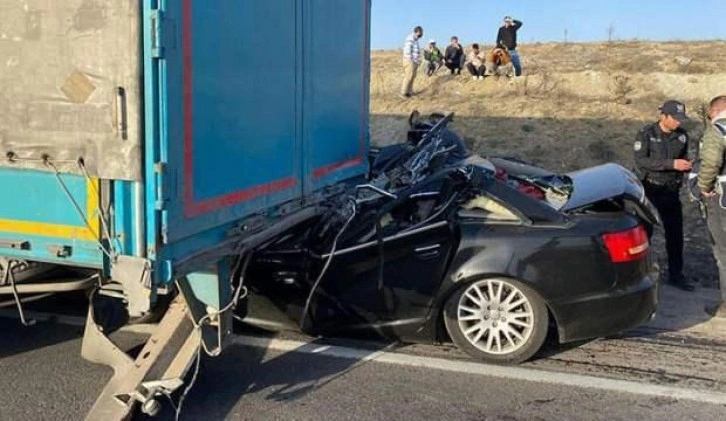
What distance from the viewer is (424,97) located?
819 inches

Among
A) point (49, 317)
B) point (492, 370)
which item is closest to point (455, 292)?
point (492, 370)

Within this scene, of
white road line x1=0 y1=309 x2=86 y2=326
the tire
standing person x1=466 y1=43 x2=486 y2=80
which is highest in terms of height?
standing person x1=466 y1=43 x2=486 y2=80

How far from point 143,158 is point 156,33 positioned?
56cm

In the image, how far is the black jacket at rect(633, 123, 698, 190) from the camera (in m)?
7.38

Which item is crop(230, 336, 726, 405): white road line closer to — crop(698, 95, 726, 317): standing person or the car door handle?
the car door handle

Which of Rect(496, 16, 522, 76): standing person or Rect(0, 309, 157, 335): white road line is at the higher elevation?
Rect(496, 16, 522, 76): standing person

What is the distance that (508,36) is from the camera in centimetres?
2094

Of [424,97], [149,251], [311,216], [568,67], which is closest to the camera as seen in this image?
[149,251]

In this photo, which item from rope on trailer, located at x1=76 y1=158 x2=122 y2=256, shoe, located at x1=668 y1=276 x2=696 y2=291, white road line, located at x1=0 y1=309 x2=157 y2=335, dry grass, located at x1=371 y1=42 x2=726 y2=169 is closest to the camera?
rope on trailer, located at x1=76 y1=158 x2=122 y2=256

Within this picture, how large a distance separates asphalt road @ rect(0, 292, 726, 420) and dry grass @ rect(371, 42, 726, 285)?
3.82 meters

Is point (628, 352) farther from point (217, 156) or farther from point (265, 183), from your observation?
point (217, 156)

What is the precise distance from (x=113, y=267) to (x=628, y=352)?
12.0ft

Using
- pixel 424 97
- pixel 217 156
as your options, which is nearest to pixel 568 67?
pixel 424 97

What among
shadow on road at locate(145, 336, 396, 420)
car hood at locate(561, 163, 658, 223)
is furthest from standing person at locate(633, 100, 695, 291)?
shadow on road at locate(145, 336, 396, 420)
